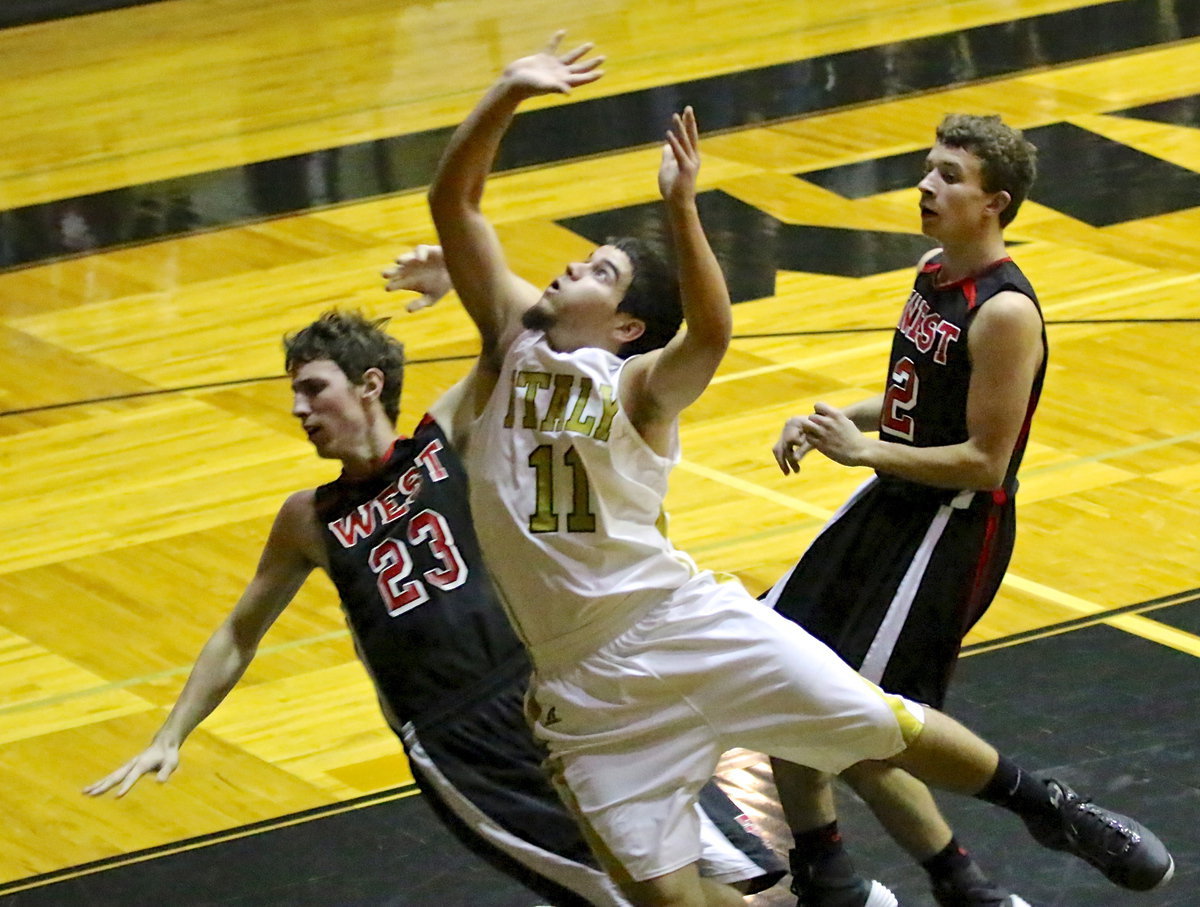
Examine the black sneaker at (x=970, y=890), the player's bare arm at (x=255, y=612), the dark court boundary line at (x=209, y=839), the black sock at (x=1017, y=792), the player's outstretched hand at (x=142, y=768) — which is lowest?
the dark court boundary line at (x=209, y=839)

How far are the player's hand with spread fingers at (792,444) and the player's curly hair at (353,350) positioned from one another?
73cm

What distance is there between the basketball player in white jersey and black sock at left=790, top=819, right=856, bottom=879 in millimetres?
423

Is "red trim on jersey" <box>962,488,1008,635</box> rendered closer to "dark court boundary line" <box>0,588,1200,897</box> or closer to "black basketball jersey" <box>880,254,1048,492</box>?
"black basketball jersey" <box>880,254,1048,492</box>

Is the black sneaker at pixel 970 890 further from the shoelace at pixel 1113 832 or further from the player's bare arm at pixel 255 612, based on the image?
the player's bare arm at pixel 255 612

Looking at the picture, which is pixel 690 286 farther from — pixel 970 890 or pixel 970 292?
pixel 970 890

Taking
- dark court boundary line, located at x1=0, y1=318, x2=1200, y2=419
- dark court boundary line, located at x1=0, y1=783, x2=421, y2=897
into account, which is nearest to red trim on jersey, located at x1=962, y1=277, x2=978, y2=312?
dark court boundary line, located at x1=0, y1=783, x2=421, y2=897

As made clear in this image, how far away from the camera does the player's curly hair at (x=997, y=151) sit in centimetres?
404

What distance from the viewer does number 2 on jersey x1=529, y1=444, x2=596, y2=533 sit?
355cm

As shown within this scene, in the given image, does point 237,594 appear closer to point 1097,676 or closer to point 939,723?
point 1097,676

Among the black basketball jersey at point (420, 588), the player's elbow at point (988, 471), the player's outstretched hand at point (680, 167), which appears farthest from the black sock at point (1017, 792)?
the player's outstretched hand at point (680, 167)

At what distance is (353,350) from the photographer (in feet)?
13.0

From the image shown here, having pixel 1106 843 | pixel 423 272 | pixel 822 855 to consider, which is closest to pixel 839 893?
pixel 822 855

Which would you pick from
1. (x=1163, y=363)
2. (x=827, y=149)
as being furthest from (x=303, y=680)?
(x=827, y=149)

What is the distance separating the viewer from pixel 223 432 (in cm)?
753
